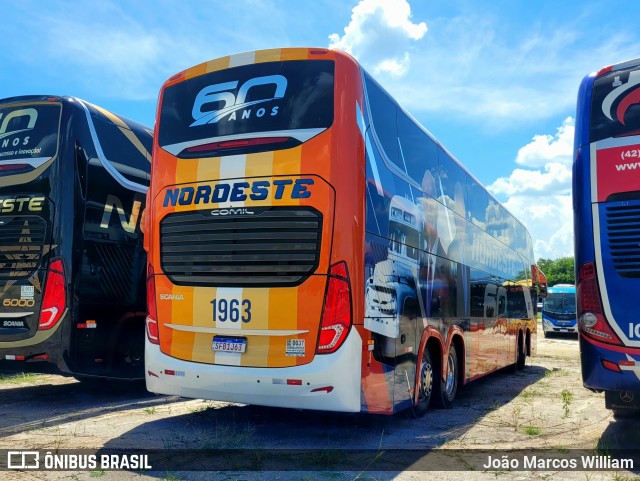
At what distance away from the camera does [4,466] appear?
17.2ft

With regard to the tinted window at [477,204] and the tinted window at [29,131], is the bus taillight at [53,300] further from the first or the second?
the tinted window at [477,204]

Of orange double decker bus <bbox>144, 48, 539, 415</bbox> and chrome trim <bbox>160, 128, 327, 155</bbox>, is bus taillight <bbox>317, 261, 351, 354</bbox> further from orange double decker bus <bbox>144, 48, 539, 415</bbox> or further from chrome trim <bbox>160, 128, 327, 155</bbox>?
chrome trim <bbox>160, 128, 327, 155</bbox>

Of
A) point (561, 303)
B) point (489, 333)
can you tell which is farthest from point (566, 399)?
point (561, 303)

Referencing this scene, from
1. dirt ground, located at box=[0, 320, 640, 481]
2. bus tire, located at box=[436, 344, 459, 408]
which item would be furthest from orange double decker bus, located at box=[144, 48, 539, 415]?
bus tire, located at box=[436, 344, 459, 408]

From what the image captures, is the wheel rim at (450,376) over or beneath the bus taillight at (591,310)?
beneath

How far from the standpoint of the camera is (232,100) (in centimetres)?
662

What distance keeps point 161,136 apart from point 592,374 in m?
5.47

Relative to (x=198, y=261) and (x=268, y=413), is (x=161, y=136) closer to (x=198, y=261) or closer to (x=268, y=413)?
(x=198, y=261)

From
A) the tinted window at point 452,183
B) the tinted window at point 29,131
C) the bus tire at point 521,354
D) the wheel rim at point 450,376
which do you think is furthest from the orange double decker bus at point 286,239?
the bus tire at point 521,354

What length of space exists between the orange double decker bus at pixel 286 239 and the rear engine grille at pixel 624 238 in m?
2.21

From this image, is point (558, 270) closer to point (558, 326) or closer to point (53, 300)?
point (558, 326)

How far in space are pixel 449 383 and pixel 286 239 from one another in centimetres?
415

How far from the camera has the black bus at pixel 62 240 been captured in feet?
26.0

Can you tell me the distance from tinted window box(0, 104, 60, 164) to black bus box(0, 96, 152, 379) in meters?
0.01
